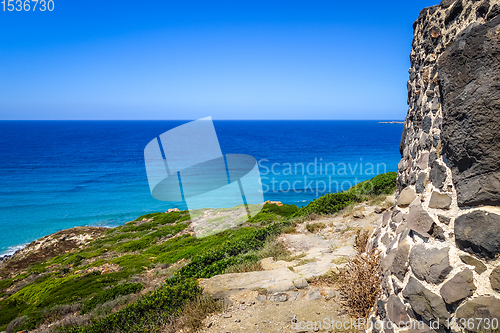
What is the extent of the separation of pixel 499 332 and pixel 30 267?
23090 millimetres

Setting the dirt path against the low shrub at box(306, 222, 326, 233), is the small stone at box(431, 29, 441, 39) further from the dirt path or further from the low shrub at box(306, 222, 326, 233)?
the low shrub at box(306, 222, 326, 233)

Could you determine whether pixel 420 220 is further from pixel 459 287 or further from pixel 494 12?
pixel 494 12

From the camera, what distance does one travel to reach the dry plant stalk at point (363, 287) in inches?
167

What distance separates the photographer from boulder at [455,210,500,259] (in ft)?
8.47

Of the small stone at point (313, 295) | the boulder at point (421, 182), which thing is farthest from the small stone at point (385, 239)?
the small stone at point (313, 295)

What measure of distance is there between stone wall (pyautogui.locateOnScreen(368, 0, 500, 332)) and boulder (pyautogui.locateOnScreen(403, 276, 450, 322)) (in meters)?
0.01

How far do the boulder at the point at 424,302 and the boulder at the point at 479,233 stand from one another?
63 cm

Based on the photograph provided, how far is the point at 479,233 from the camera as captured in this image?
268 centimetres


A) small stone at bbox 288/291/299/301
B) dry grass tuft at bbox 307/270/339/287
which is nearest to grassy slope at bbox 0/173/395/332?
small stone at bbox 288/291/299/301

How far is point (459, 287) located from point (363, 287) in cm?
179

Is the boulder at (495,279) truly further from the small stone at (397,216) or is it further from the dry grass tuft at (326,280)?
the dry grass tuft at (326,280)

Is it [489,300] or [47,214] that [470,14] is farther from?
[47,214]

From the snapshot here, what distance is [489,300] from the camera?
257 centimetres

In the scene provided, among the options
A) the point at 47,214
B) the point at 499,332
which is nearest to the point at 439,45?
the point at 499,332
